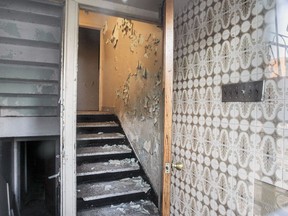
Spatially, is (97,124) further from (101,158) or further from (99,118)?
(101,158)

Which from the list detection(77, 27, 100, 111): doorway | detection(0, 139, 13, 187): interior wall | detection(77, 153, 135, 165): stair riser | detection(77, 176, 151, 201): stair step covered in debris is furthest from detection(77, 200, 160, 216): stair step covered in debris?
detection(77, 27, 100, 111): doorway

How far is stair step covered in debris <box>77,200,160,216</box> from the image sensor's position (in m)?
2.22

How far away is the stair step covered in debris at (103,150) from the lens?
9.16 feet

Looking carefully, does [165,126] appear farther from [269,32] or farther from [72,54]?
[72,54]

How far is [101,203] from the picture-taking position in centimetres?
234

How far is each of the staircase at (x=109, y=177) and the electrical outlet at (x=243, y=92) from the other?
1480mm

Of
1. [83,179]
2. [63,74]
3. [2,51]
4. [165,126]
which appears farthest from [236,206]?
[2,51]

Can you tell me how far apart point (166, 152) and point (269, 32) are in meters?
0.82

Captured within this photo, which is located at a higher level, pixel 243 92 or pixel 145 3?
pixel 145 3

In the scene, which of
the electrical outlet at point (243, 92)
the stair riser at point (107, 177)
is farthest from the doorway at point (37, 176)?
the electrical outlet at point (243, 92)

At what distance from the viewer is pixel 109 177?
2.67 metres

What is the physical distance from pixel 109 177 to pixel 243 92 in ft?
6.31

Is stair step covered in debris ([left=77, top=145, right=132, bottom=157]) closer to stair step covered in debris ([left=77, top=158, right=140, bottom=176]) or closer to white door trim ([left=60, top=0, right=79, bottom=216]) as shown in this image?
stair step covered in debris ([left=77, top=158, right=140, bottom=176])

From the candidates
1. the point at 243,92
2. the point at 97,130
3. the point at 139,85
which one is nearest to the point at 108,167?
the point at 97,130
